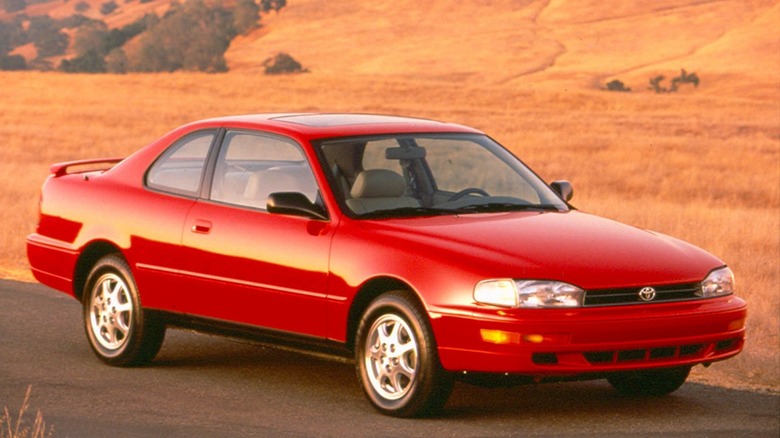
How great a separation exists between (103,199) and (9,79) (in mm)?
50773

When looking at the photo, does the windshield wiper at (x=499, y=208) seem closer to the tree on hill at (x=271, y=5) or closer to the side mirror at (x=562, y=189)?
the side mirror at (x=562, y=189)

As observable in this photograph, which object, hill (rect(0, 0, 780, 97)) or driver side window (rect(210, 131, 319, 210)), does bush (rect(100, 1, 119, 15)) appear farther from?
driver side window (rect(210, 131, 319, 210))

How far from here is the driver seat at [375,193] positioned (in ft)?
26.9

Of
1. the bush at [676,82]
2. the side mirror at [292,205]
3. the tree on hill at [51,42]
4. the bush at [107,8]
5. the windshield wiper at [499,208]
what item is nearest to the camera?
the side mirror at [292,205]

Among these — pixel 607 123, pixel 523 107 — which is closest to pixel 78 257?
pixel 607 123

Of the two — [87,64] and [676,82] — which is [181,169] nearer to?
[676,82]

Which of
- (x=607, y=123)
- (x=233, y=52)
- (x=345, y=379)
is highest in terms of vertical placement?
(x=345, y=379)

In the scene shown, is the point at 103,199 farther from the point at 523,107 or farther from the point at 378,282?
the point at 523,107

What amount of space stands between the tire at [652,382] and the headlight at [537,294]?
1.13 meters

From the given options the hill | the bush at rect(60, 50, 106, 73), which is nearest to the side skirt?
the hill

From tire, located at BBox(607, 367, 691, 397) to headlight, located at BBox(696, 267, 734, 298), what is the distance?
0.61m

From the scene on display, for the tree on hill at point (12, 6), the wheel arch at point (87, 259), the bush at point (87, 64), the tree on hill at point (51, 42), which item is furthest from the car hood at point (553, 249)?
the tree on hill at point (12, 6)

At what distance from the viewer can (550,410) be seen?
7992 millimetres

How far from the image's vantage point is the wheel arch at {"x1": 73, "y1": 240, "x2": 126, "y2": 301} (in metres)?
9.50
